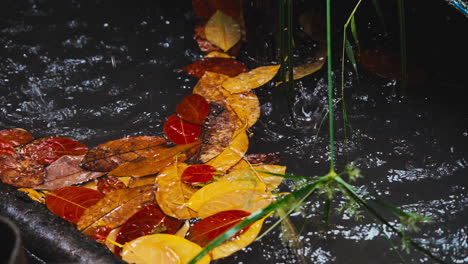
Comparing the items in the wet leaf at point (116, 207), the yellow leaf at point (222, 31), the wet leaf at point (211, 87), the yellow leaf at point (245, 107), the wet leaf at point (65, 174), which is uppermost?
Answer: the yellow leaf at point (222, 31)

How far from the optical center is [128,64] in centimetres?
253

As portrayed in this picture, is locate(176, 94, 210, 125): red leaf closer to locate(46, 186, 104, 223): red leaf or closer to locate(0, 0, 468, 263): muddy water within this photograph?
locate(0, 0, 468, 263): muddy water

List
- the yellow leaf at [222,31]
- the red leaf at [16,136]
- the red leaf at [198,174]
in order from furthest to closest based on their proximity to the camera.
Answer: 1. the yellow leaf at [222,31]
2. the red leaf at [16,136]
3. the red leaf at [198,174]

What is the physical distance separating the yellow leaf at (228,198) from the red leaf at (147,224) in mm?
94

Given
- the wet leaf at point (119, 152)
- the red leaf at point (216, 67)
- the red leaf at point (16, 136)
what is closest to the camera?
the wet leaf at point (119, 152)

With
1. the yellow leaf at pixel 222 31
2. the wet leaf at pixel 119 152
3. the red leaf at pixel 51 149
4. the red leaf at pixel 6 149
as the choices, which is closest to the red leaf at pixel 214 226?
the wet leaf at pixel 119 152

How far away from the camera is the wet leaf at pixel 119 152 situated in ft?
6.35

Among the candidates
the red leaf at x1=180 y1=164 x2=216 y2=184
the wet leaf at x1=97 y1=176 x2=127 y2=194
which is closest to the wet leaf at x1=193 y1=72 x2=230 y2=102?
the red leaf at x1=180 y1=164 x2=216 y2=184

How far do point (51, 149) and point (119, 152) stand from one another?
29cm

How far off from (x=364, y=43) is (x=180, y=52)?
912mm

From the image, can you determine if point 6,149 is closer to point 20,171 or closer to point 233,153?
point 20,171

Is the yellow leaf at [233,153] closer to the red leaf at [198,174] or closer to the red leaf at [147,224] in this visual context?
the red leaf at [198,174]

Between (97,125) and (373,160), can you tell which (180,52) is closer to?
(97,125)

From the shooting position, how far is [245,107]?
2154 mm
